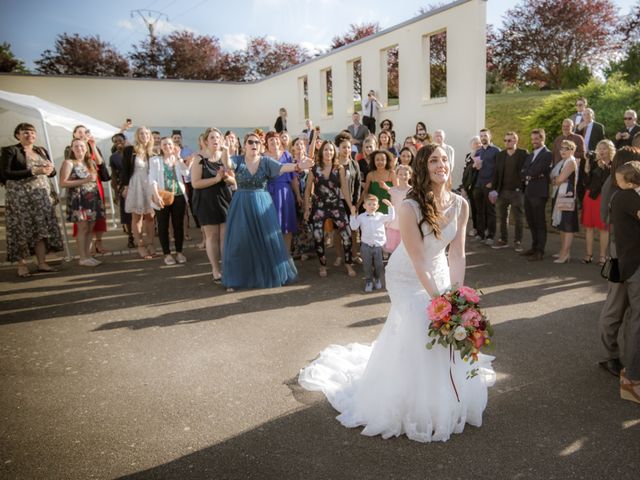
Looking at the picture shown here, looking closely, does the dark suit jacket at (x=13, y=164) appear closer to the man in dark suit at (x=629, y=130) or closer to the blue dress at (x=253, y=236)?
the blue dress at (x=253, y=236)

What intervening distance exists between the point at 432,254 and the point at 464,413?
1.14 m

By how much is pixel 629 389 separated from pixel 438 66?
25.3 metres

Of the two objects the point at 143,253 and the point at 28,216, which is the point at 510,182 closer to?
the point at 143,253

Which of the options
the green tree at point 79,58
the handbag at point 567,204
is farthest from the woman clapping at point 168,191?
the green tree at point 79,58

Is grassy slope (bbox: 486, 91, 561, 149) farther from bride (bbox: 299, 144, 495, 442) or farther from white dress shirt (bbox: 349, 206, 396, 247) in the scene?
bride (bbox: 299, 144, 495, 442)

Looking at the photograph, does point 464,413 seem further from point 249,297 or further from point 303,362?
point 249,297

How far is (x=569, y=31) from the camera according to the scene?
85.7 ft

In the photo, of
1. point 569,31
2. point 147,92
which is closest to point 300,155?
point 147,92

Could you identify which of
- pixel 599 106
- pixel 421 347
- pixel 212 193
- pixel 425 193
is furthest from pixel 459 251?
pixel 599 106

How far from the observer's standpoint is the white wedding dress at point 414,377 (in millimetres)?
3332

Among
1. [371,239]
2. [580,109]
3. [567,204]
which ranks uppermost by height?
[580,109]

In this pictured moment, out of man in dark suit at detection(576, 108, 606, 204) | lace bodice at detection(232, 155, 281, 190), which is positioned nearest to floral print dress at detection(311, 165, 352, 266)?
lace bodice at detection(232, 155, 281, 190)

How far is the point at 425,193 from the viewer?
132 inches

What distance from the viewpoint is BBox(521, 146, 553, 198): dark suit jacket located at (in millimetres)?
8484
